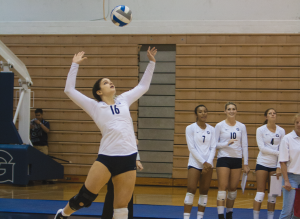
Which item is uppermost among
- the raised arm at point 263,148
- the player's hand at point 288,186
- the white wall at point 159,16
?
the white wall at point 159,16

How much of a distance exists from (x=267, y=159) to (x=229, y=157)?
0.59 m

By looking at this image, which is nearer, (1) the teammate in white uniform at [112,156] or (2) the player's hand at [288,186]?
(1) the teammate in white uniform at [112,156]

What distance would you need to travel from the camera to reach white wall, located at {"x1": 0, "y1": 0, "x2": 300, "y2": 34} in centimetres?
887

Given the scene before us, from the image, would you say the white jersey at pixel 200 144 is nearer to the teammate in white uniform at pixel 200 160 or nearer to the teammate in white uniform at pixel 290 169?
the teammate in white uniform at pixel 200 160

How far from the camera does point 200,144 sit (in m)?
5.09

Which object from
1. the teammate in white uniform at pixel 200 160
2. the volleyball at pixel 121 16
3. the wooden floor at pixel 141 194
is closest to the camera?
Answer: the teammate in white uniform at pixel 200 160

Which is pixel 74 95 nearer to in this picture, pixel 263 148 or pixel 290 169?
pixel 290 169

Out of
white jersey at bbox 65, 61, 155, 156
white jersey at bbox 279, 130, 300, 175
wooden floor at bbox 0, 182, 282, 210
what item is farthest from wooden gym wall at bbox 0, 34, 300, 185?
white jersey at bbox 65, 61, 155, 156

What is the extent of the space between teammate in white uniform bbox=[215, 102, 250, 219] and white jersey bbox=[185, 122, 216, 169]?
0.22 meters

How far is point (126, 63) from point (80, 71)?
1.33m

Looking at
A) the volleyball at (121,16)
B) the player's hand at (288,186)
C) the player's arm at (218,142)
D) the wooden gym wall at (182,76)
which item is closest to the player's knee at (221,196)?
the player's arm at (218,142)

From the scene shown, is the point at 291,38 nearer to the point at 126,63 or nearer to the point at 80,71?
the point at 126,63

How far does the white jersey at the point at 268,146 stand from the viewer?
518 centimetres

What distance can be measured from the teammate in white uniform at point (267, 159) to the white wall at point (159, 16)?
4.36 metres
